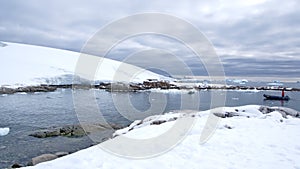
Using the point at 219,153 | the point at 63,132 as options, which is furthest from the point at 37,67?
the point at 219,153

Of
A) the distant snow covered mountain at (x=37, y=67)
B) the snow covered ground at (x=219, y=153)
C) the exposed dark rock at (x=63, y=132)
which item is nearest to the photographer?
the snow covered ground at (x=219, y=153)

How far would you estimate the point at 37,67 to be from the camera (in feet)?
207

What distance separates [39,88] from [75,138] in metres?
39.5

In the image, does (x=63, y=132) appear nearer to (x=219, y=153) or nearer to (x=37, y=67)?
(x=219, y=153)

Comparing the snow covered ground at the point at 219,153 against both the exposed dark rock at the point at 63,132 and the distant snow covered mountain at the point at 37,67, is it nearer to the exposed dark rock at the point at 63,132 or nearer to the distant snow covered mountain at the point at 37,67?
the exposed dark rock at the point at 63,132

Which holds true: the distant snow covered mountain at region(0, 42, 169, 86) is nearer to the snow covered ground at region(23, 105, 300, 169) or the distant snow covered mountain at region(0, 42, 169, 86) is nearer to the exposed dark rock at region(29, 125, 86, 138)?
the exposed dark rock at region(29, 125, 86, 138)

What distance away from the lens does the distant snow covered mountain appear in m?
54.0

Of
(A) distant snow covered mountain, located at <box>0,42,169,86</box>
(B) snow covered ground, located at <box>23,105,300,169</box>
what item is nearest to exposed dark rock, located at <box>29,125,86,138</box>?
(B) snow covered ground, located at <box>23,105,300,169</box>

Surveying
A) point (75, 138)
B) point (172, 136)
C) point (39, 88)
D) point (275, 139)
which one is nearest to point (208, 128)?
point (172, 136)

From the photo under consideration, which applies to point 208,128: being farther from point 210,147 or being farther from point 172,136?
point 210,147

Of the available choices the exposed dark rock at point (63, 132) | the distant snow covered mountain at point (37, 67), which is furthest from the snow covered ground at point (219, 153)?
the distant snow covered mountain at point (37, 67)

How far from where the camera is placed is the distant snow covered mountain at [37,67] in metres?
54.0

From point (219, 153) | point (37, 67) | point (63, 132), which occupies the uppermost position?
point (37, 67)

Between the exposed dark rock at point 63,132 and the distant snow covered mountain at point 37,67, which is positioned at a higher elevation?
the distant snow covered mountain at point 37,67
